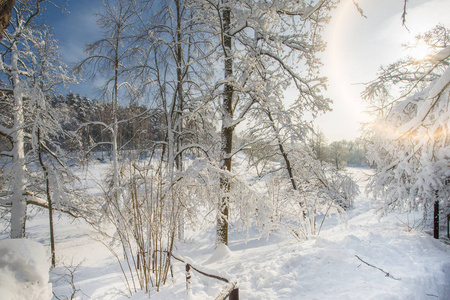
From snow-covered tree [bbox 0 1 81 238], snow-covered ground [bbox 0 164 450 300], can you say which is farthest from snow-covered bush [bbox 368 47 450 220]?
snow-covered tree [bbox 0 1 81 238]

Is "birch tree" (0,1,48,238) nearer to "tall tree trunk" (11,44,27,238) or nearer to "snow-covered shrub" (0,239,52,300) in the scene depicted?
"tall tree trunk" (11,44,27,238)

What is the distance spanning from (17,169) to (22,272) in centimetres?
758

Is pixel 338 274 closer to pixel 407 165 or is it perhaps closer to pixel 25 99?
pixel 407 165

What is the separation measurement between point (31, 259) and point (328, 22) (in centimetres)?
726

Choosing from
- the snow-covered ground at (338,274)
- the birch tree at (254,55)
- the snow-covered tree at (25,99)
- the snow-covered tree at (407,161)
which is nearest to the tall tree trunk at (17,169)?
the snow-covered tree at (25,99)

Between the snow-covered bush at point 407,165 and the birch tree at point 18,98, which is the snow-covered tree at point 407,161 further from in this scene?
the birch tree at point 18,98

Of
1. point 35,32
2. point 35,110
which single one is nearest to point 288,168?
point 35,110

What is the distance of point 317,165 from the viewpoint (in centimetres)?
877

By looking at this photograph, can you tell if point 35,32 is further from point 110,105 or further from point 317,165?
point 317,165

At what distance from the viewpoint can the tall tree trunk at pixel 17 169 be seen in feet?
20.5

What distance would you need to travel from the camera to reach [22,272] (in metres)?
1.18

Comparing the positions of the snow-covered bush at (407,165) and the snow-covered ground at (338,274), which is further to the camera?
the snow-covered bush at (407,165)

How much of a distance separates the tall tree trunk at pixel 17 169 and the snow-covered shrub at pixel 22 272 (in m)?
7.33

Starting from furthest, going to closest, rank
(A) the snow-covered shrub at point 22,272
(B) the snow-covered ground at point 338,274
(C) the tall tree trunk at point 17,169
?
1. (C) the tall tree trunk at point 17,169
2. (B) the snow-covered ground at point 338,274
3. (A) the snow-covered shrub at point 22,272
